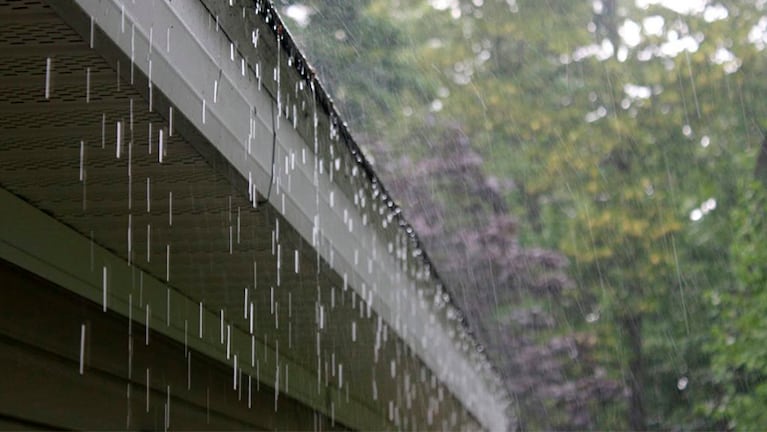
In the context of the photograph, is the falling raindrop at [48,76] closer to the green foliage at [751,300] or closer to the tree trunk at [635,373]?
the green foliage at [751,300]

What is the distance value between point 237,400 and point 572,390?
14.0 m

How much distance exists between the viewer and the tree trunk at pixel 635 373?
17953 mm

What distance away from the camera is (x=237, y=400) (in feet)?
13.5

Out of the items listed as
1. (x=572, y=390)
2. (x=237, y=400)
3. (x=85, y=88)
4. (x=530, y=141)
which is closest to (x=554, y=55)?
(x=530, y=141)

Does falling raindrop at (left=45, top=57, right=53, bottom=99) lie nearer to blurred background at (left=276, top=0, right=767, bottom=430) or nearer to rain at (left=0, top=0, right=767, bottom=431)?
rain at (left=0, top=0, right=767, bottom=431)

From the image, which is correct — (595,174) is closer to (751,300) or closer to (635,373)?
(635,373)

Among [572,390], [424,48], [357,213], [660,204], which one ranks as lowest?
[357,213]

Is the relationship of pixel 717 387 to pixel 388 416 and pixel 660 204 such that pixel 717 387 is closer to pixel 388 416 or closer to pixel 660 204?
pixel 660 204

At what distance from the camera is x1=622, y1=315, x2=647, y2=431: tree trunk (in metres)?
18.0

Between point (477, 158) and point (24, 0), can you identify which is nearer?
point (24, 0)

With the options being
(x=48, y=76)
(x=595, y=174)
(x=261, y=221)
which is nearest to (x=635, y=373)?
(x=595, y=174)

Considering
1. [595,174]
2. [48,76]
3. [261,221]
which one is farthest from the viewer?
[595,174]

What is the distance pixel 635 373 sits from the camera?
59.1ft

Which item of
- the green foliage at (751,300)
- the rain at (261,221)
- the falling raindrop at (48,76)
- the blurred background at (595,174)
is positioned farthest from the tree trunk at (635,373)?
the falling raindrop at (48,76)
